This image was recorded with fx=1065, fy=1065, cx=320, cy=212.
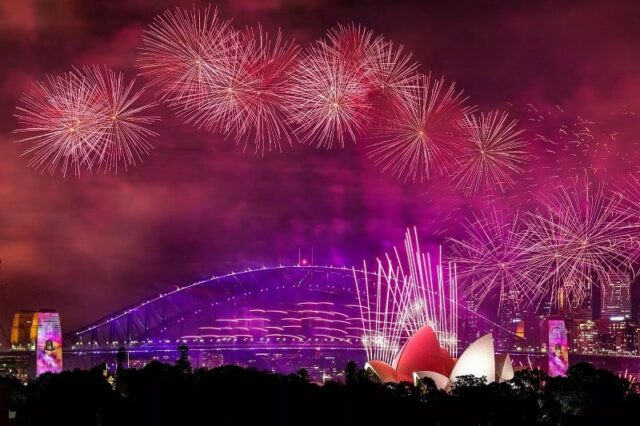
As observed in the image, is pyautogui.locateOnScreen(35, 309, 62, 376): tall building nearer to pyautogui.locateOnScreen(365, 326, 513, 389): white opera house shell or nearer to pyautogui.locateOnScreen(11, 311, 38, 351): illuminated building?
pyautogui.locateOnScreen(365, 326, 513, 389): white opera house shell

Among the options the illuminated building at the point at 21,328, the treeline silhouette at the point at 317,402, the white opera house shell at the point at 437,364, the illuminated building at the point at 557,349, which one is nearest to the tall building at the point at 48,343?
the treeline silhouette at the point at 317,402

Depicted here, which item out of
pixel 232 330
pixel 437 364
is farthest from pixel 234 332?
pixel 437 364

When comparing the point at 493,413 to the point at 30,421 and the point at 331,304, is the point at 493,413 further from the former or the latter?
the point at 331,304

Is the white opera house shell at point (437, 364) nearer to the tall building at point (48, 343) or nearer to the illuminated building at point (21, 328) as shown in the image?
the tall building at point (48, 343)

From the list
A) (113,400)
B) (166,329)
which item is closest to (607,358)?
(166,329)

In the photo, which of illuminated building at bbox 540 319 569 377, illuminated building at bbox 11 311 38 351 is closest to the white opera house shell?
illuminated building at bbox 540 319 569 377
